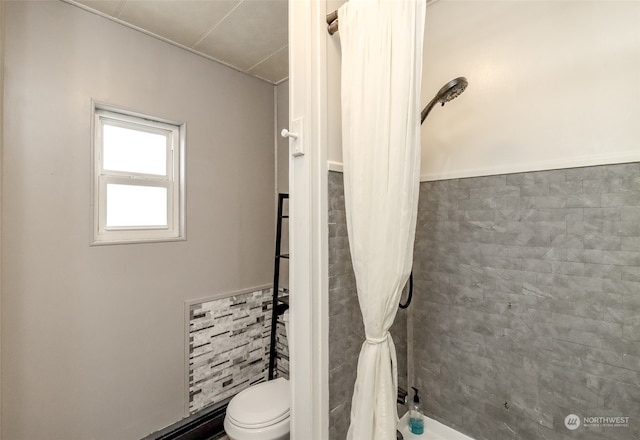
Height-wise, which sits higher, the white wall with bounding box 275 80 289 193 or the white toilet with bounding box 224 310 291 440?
the white wall with bounding box 275 80 289 193

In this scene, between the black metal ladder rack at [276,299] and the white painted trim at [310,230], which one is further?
the black metal ladder rack at [276,299]

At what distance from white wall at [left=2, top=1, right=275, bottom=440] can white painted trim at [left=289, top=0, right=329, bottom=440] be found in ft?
3.81

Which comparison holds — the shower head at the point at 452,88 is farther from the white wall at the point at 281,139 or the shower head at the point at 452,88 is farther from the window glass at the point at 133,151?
the window glass at the point at 133,151

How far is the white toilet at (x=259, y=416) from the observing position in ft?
4.40

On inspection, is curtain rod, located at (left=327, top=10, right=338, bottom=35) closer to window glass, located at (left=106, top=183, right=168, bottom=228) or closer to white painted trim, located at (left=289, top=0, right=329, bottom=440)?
white painted trim, located at (left=289, top=0, right=329, bottom=440)

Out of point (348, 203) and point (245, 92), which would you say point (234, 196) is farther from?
point (348, 203)

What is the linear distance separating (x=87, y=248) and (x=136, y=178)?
1.71ft

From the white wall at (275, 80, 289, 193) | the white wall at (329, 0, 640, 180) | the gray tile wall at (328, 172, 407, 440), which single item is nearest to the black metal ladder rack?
the white wall at (275, 80, 289, 193)

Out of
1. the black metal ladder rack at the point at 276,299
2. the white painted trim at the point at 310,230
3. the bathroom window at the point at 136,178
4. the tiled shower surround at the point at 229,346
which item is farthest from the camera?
the black metal ladder rack at the point at 276,299

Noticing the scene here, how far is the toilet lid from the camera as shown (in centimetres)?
137

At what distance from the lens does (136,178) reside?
183 centimetres

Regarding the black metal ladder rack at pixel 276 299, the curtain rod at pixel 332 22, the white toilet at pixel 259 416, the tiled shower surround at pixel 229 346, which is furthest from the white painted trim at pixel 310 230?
the tiled shower surround at pixel 229 346

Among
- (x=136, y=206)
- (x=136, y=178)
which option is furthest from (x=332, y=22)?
(x=136, y=206)

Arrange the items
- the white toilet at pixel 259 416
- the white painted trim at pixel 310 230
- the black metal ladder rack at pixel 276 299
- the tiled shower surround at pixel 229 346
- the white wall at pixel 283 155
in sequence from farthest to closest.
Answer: the white wall at pixel 283 155 → the black metal ladder rack at pixel 276 299 → the tiled shower surround at pixel 229 346 → the white toilet at pixel 259 416 → the white painted trim at pixel 310 230
